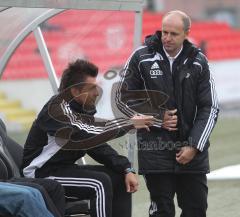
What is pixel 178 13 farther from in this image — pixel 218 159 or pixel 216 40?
pixel 216 40

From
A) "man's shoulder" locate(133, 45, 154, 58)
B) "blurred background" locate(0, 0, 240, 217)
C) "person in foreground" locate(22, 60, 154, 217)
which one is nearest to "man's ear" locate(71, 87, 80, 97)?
"person in foreground" locate(22, 60, 154, 217)

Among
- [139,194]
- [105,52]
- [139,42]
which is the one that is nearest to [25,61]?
[105,52]

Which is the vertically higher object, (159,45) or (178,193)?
(159,45)

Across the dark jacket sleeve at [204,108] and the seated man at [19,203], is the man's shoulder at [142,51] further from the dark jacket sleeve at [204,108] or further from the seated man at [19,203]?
the seated man at [19,203]

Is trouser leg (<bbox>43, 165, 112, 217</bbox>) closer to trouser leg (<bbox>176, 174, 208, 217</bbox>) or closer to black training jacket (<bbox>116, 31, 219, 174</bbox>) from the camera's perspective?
black training jacket (<bbox>116, 31, 219, 174</bbox>)

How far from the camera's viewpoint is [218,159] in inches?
427

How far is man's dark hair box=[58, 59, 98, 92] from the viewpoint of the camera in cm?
550

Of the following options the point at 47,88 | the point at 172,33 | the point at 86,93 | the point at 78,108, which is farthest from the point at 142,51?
the point at 47,88

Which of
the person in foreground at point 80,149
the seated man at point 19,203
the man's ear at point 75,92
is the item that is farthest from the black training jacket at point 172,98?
the seated man at point 19,203

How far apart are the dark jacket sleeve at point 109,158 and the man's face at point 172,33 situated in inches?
32.1

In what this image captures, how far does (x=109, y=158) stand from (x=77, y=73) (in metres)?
0.64

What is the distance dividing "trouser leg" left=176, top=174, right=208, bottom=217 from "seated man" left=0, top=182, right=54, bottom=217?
129 cm

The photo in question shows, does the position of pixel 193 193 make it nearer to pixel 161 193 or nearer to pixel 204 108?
pixel 161 193

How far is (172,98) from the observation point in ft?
18.0
